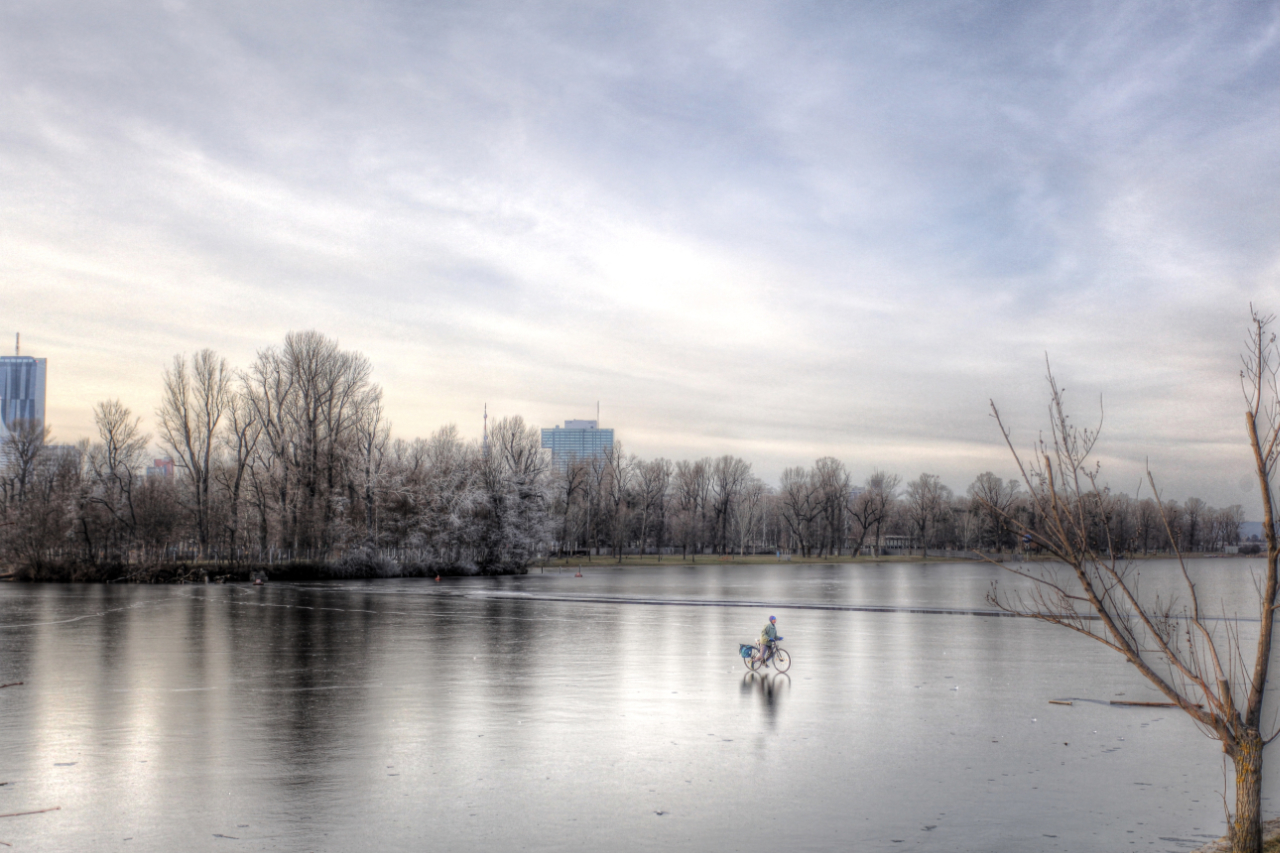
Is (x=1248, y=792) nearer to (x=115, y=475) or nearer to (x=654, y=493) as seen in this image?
(x=115, y=475)

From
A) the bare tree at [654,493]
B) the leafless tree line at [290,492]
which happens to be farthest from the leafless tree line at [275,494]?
the bare tree at [654,493]

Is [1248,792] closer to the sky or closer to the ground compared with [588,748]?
closer to the sky

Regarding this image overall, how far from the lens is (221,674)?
670 inches

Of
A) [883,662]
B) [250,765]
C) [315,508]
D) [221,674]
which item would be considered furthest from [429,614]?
[315,508]

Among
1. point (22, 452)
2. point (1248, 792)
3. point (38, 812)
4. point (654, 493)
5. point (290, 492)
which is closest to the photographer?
point (1248, 792)

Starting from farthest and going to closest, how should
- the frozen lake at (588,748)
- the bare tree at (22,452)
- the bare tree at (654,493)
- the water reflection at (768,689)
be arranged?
the bare tree at (654,493), the bare tree at (22,452), the water reflection at (768,689), the frozen lake at (588,748)

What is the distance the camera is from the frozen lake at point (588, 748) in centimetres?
805

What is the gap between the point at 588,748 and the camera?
1112 cm

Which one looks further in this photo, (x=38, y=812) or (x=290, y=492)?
(x=290, y=492)

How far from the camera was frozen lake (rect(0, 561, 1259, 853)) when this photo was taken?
8.05 m

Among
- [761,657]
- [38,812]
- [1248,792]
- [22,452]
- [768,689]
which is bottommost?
[768,689]

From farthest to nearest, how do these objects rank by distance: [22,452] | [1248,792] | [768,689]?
[22,452]
[768,689]
[1248,792]

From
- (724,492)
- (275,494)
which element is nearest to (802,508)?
(724,492)

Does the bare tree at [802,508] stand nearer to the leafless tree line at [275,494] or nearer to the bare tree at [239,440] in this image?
the leafless tree line at [275,494]
